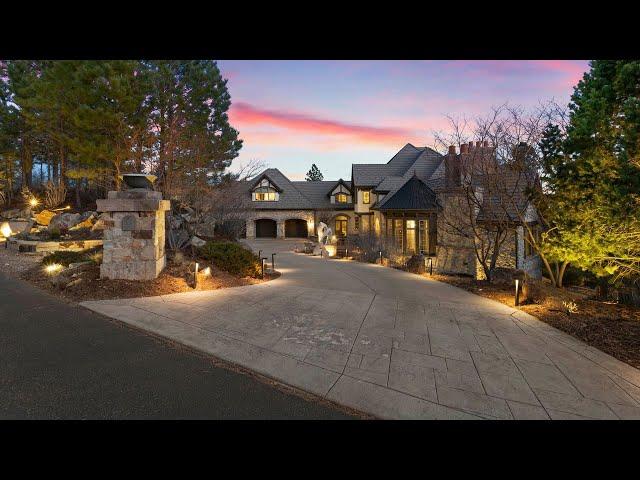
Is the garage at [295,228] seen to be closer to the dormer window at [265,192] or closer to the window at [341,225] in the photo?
the dormer window at [265,192]

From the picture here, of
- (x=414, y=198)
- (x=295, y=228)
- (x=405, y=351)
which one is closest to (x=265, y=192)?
(x=295, y=228)

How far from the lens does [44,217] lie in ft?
67.5

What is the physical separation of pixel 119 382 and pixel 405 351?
380 cm

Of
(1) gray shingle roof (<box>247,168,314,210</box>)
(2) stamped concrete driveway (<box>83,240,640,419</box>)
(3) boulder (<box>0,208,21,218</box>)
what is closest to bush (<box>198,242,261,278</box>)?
(2) stamped concrete driveway (<box>83,240,640,419</box>)

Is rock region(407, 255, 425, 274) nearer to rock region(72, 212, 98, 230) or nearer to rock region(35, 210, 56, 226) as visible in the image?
rock region(72, 212, 98, 230)

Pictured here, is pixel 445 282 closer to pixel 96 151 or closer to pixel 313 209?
pixel 96 151

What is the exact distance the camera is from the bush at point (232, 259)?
34.1ft

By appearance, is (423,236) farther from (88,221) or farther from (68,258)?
(88,221)

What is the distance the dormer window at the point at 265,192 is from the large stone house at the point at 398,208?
10 centimetres

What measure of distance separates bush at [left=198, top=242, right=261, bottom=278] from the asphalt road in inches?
198

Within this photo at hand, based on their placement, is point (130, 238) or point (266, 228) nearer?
point (130, 238)
